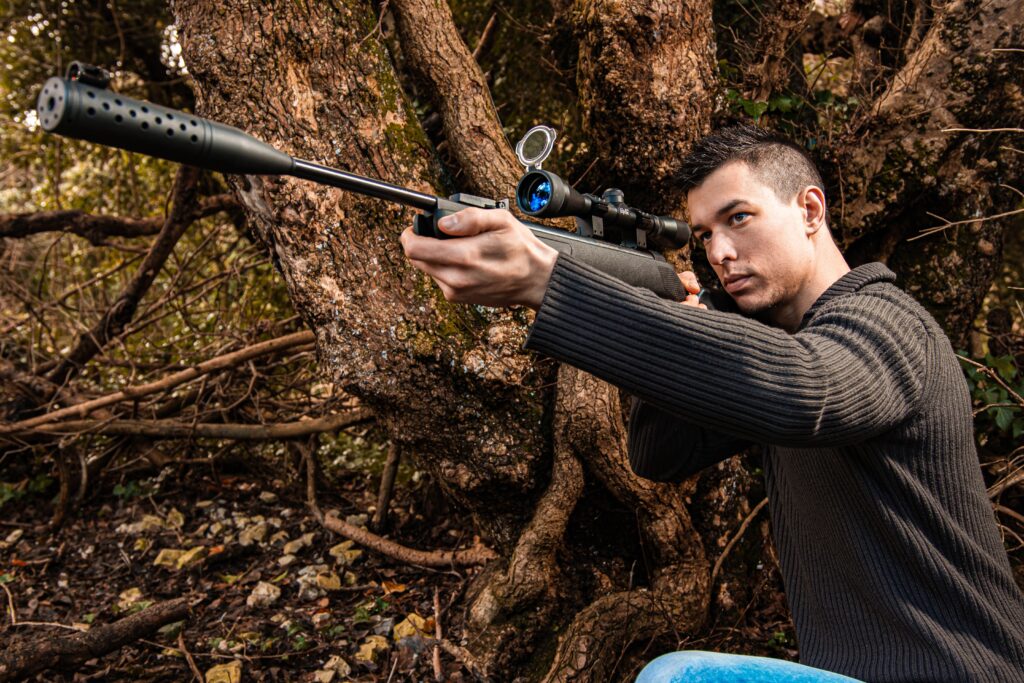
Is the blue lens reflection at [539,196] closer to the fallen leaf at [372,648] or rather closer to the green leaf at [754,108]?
the green leaf at [754,108]

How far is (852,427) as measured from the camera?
5.10 ft

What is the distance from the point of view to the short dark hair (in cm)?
225

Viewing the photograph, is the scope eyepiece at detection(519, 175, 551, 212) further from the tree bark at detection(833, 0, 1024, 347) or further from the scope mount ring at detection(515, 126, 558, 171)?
the tree bark at detection(833, 0, 1024, 347)

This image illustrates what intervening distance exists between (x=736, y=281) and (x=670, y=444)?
23.7 inches

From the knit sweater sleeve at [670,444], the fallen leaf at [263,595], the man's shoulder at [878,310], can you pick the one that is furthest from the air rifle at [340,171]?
the fallen leaf at [263,595]

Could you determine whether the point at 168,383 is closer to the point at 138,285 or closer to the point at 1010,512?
the point at 138,285

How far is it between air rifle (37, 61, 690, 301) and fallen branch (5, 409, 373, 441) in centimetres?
307

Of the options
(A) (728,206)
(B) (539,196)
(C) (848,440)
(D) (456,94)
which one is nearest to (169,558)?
(D) (456,94)

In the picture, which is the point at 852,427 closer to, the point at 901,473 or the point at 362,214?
the point at 901,473

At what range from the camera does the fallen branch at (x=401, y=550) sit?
4051 mm

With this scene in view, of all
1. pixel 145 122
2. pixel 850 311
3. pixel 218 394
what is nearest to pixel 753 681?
pixel 850 311

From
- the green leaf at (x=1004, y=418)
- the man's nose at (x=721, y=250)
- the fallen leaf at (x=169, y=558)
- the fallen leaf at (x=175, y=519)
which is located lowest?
the fallen leaf at (x=169, y=558)

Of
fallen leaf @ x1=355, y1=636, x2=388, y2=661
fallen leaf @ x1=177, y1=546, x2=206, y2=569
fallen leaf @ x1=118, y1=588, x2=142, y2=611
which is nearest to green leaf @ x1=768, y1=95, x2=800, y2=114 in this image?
fallen leaf @ x1=355, y1=636, x2=388, y2=661

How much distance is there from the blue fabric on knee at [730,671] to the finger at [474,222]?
1.25 m
